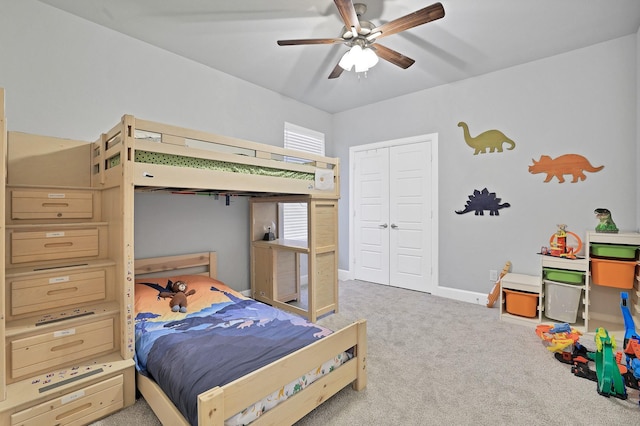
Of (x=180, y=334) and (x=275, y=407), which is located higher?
(x=180, y=334)

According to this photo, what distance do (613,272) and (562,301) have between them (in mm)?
479

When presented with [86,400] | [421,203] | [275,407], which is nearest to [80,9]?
[86,400]

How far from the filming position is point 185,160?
212cm

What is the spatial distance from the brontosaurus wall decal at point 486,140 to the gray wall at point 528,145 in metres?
0.06

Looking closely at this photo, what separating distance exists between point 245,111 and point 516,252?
3641mm

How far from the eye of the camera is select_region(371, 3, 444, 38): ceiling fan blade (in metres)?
1.87

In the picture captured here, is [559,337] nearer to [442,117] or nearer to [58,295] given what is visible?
[442,117]

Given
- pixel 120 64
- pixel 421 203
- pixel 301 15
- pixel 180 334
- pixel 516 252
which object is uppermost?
pixel 301 15

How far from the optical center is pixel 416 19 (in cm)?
201

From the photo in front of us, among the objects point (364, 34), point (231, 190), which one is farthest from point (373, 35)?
point (231, 190)

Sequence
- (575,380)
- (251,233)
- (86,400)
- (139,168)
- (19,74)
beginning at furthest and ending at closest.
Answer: (251,233) < (19,74) < (575,380) < (139,168) < (86,400)

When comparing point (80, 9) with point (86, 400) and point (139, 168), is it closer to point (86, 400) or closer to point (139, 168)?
point (139, 168)

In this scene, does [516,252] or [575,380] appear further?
[516,252]

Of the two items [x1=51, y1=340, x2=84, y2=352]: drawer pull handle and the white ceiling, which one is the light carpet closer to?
[x1=51, y1=340, x2=84, y2=352]: drawer pull handle
